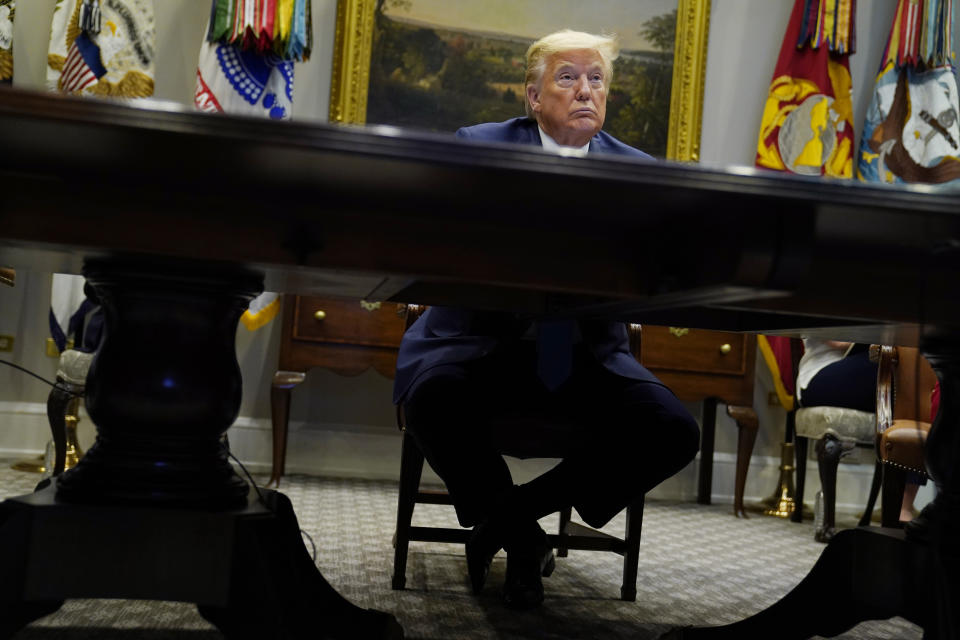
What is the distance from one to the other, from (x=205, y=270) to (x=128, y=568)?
0.41 m

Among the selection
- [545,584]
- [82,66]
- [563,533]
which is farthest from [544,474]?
[82,66]

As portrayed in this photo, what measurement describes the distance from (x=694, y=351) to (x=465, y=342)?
8.27 ft

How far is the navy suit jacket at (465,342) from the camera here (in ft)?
6.97

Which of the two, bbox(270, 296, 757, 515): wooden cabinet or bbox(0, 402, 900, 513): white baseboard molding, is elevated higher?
bbox(270, 296, 757, 515): wooden cabinet

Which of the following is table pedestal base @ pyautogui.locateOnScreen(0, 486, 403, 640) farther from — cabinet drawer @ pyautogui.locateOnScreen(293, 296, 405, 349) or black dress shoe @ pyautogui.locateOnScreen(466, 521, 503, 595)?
cabinet drawer @ pyautogui.locateOnScreen(293, 296, 405, 349)

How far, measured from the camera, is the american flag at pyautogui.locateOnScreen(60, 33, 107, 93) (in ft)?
13.7

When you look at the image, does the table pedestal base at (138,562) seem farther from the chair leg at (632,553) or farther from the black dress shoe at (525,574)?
the chair leg at (632,553)

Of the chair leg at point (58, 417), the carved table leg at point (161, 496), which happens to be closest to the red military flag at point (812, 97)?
the chair leg at point (58, 417)

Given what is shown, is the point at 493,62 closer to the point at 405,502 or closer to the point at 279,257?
the point at 405,502

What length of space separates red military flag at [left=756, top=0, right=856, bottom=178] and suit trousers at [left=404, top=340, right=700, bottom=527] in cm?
319

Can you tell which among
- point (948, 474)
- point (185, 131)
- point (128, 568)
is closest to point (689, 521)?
point (948, 474)

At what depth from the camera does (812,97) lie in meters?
4.93

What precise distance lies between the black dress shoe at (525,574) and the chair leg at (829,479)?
6.90ft

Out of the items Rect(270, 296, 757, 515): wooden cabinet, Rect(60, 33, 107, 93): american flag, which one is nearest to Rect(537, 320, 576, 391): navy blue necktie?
Rect(270, 296, 757, 515): wooden cabinet
